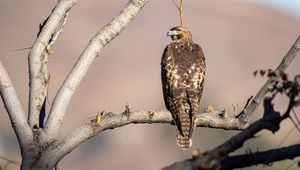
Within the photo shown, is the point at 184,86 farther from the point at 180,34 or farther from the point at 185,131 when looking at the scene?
the point at 180,34

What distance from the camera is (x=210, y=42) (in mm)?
116562

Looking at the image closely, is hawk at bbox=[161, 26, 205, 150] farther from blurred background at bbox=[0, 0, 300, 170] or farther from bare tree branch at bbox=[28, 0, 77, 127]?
blurred background at bbox=[0, 0, 300, 170]

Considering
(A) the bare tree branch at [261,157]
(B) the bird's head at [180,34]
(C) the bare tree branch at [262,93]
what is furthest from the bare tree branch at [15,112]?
(B) the bird's head at [180,34]

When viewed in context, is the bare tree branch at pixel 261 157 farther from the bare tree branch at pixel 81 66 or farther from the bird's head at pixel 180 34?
the bird's head at pixel 180 34

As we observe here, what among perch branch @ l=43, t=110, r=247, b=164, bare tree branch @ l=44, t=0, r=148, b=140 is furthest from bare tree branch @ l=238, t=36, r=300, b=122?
bare tree branch @ l=44, t=0, r=148, b=140

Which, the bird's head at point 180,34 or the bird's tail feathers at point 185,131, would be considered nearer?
the bird's tail feathers at point 185,131

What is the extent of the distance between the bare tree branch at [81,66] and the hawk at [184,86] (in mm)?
2797

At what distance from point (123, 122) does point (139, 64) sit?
97291mm

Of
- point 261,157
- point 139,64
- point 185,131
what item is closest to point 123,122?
point 261,157

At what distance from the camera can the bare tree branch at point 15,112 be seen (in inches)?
289

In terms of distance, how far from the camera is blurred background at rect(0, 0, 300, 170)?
3132 inches

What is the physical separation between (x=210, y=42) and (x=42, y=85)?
359 feet

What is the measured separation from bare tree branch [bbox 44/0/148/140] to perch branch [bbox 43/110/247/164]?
173 millimetres

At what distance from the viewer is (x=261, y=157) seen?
5914mm
